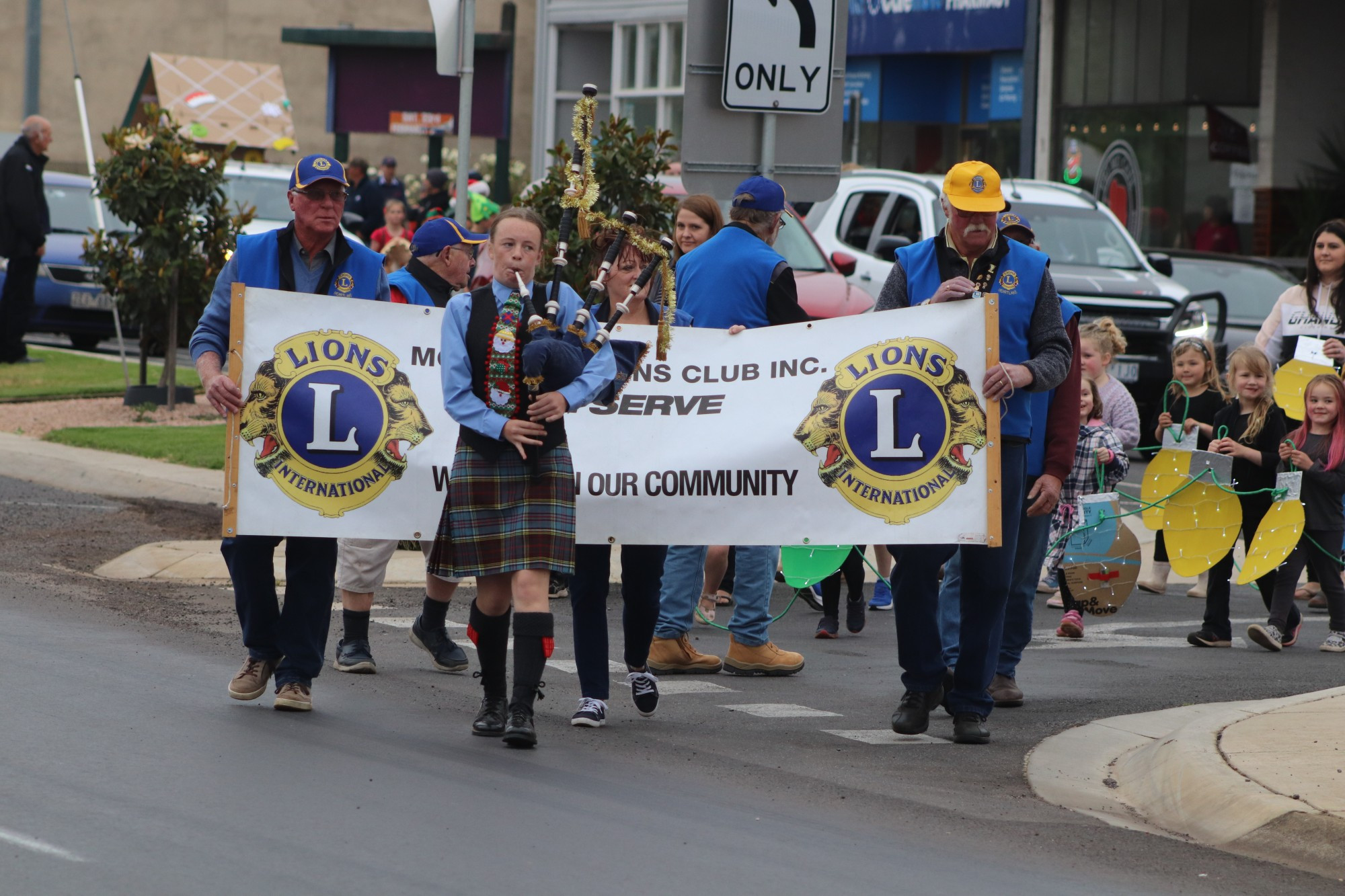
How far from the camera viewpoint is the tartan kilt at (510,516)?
22.7 feet

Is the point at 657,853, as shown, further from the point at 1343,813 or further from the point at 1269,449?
the point at 1269,449

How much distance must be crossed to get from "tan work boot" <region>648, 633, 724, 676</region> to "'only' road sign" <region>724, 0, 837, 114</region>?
9.27 feet

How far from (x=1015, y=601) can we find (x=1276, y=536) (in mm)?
2242

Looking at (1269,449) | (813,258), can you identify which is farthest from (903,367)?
(813,258)

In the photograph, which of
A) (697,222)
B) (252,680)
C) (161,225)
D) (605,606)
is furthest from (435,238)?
(161,225)

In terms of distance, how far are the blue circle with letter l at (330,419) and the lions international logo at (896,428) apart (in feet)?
5.48

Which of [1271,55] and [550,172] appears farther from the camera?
[1271,55]

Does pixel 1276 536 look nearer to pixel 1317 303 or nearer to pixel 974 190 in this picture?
pixel 1317 303

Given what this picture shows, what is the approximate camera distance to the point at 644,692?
25.2 ft

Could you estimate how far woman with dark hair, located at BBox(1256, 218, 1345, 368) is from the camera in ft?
37.2

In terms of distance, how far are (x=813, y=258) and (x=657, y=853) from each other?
40.9 ft

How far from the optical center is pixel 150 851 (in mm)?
5379

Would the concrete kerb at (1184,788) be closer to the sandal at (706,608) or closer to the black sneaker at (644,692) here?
the black sneaker at (644,692)

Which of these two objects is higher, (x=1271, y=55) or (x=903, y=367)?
(x=1271, y=55)
